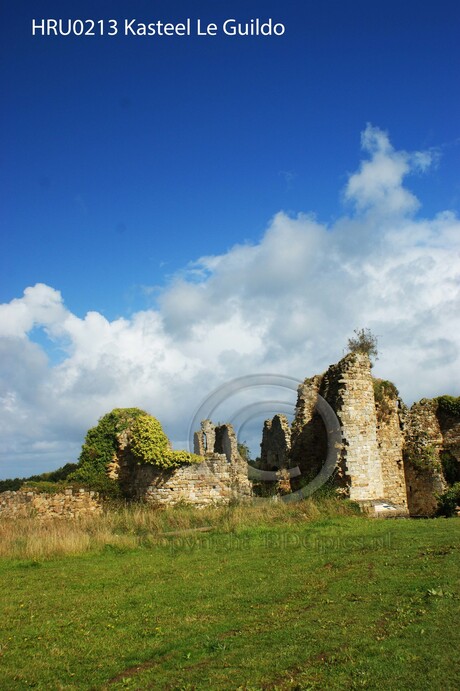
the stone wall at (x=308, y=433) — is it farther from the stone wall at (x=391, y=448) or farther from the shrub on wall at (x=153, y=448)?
the shrub on wall at (x=153, y=448)

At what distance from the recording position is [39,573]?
1068 cm

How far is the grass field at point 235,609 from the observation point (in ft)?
17.3

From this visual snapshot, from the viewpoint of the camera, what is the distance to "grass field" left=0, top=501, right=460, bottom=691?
17.3ft

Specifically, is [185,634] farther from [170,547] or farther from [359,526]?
[359,526]

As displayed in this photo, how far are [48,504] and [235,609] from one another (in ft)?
45.3

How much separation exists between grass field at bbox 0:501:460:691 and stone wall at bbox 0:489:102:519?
5.17 metres

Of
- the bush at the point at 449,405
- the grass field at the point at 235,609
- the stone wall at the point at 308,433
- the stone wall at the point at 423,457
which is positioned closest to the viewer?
the grass field at the point at 235,609

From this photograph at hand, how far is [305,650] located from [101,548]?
8.25 meters

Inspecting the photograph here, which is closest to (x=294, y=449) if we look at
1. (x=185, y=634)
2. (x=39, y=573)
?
(x=39, y=573)

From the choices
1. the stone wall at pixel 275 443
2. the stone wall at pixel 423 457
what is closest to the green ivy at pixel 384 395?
the stone wall at pixel 423 457

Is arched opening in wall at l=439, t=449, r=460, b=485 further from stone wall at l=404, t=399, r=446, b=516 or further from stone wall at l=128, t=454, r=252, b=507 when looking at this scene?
stone wall at l=128, t=454, r=252, b=507

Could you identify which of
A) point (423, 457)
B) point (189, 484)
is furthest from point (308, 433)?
point (189, 484)

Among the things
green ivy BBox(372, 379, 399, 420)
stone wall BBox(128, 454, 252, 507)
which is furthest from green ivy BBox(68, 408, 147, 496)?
green ivy BBox(372, 379, 399, 420)

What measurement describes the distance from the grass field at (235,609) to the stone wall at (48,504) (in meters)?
5.17
